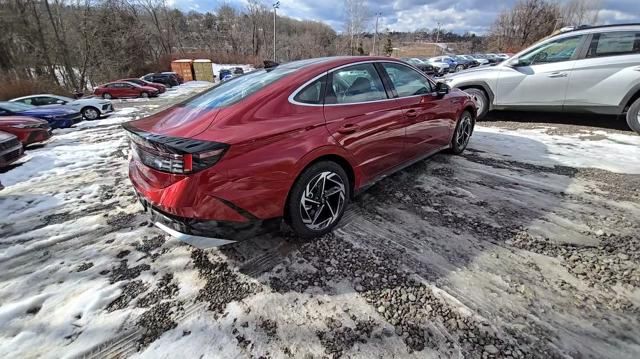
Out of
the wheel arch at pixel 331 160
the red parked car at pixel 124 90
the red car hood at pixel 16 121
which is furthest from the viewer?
the red parked car at pixel 124 90

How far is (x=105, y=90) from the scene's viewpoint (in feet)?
78.1

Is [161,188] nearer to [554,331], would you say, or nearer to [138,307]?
[138,307]

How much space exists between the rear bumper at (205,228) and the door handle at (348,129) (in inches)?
39.2

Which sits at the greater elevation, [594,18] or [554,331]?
[594,18]

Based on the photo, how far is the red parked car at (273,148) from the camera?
2045mm

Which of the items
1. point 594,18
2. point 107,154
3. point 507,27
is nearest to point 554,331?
point 107,154

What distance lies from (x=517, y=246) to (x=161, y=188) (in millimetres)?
2845

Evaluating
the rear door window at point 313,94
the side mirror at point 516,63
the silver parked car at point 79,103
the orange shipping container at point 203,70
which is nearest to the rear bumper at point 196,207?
the rear door window at point 313,94

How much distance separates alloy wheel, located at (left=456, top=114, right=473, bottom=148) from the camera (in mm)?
4547

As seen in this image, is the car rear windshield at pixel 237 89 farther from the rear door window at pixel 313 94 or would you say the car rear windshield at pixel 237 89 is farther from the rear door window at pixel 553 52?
the rear door window at pixel 553 52

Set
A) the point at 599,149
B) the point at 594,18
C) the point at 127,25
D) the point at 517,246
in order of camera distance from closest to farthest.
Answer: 1. the point at 517,246
2. the point at 599,149
3. the point at 127,25
4. the point at 594,18

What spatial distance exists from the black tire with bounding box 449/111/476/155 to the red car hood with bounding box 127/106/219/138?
3.50m

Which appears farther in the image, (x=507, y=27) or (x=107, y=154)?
(x=507, y=27)

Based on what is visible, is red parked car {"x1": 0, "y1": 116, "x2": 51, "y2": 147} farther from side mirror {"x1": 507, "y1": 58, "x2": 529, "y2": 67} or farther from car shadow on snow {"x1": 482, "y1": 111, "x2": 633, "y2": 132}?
side mirror {"x1": 507, "y1": 58, "x2": 529, "y2": 67}
